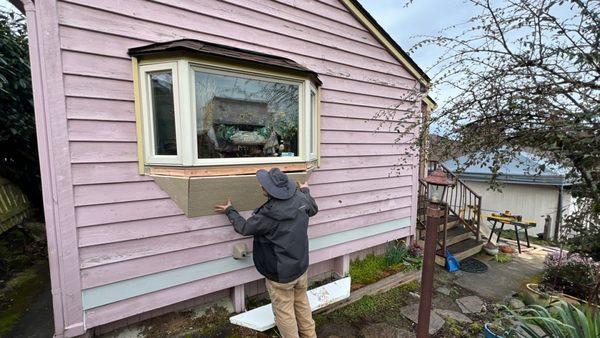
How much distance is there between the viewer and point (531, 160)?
8.21 ft

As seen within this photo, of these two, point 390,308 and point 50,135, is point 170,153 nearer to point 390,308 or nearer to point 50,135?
point 50,135

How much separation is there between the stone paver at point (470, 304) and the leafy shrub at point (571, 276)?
1.26 m

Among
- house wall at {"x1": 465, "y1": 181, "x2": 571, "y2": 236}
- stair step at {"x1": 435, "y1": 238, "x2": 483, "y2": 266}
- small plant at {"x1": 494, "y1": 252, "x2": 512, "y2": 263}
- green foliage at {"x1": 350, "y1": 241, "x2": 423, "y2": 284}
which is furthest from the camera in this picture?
house wall at {"x1": 465, "y1": 181, "x2": 571, "y2": 236}

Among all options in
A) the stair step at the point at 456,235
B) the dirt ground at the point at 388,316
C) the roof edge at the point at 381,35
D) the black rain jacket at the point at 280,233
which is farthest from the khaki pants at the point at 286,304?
the stair step at the point at 456,235

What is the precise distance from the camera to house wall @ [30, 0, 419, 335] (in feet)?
7.54

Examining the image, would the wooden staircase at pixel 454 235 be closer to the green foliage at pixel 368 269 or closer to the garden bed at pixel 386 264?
the garden bed at pixel 386 264

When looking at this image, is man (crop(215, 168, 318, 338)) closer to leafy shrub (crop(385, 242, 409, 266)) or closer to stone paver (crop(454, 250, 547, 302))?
leafy shrub (crop(385, 242, 409, 266))

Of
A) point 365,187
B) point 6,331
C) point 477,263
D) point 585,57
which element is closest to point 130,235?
point 6,331

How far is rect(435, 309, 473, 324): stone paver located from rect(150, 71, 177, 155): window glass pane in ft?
13.4

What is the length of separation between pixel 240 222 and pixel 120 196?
1.18 m

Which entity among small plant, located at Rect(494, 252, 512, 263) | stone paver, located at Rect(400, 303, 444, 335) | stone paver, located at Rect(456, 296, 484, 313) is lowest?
small plant, located at Rect(494, 252, 512, 263)

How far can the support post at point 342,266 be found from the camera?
436 centimetres

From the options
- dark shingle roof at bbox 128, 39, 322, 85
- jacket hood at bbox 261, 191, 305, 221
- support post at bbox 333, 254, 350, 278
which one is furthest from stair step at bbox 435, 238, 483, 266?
dark shingle roof at bbox 128, 39, 322, 85

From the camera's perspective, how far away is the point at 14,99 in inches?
180
